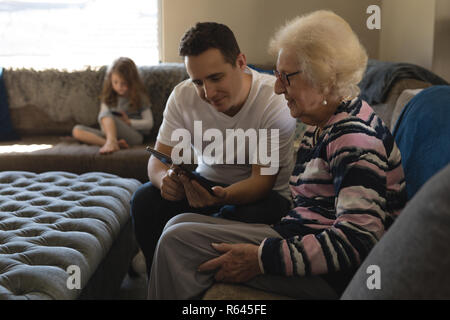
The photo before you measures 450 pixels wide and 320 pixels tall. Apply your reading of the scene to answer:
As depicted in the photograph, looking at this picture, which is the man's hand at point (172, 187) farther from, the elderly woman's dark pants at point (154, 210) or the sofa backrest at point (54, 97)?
the sofa backrest at point (54, 97)

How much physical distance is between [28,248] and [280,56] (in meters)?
0.96

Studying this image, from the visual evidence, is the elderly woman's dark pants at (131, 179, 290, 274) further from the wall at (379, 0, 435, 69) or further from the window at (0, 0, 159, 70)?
the window at (0, 0, 159, 70)

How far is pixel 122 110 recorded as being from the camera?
3.24m

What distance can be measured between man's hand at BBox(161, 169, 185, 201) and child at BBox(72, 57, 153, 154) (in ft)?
4.89

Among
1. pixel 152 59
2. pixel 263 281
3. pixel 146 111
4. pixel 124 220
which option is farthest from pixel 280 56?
pixel 152 59

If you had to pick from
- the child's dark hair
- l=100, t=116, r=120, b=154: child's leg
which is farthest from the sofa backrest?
l=100, t=116, r=120, b=154: child's leg

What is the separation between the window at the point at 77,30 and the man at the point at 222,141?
8.18 feet

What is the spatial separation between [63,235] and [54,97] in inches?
81.8

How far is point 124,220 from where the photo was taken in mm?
1967

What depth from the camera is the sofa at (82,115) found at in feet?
6.55

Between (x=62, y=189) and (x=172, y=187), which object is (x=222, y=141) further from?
(x=62, y=189)

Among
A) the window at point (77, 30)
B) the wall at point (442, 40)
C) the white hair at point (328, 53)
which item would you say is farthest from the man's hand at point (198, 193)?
the window at point (77, 30)

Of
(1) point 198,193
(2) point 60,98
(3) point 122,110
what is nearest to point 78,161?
(3) point 122,110

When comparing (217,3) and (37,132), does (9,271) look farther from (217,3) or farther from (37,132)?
(217,3)
